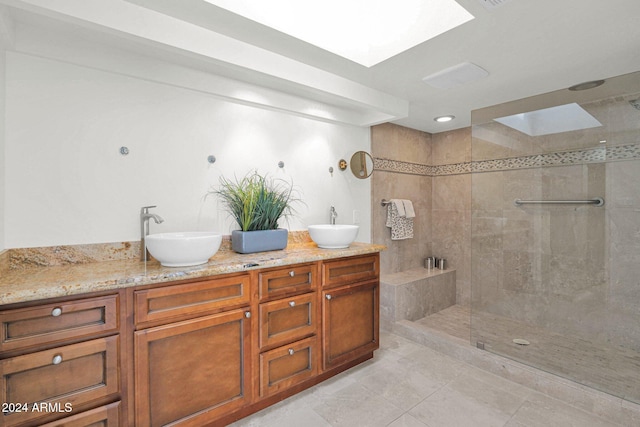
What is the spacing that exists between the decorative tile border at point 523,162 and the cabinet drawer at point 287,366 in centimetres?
Answer: 208

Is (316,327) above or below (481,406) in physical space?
above

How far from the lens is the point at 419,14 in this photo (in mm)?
1776

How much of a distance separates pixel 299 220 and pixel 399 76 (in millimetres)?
1432

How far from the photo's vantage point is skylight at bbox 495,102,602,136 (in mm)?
2441

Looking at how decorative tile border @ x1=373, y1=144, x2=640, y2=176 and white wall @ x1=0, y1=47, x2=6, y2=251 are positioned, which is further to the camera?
decorative tile border @ x1=373, y1=144, x2=640, y2=176

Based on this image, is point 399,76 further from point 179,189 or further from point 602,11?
point 179,189

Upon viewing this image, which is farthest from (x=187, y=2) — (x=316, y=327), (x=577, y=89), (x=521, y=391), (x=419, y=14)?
(x=521, y=391)

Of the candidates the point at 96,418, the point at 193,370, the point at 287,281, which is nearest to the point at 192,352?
the point at 193,370

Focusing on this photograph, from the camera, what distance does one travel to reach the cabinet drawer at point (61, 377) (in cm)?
115

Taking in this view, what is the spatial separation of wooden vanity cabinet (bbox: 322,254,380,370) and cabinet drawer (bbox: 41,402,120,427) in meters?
1.21

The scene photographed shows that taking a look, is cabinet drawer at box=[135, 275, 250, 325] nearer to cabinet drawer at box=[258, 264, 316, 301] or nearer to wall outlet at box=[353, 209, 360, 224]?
cabinet drawer at box=[258, 264, 316, 301]

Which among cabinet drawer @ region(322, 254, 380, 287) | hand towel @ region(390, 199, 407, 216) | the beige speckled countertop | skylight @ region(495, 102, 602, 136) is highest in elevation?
skylight @ region(495, 102, 602, 136)

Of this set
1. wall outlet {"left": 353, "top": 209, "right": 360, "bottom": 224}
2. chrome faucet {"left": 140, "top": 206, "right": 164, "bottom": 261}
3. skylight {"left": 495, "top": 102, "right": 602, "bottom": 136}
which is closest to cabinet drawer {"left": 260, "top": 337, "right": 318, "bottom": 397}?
chrome faucet {"left": 140, "top": 206, "right": 164, "bottom": 261}

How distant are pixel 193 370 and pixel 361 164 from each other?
2300mm
